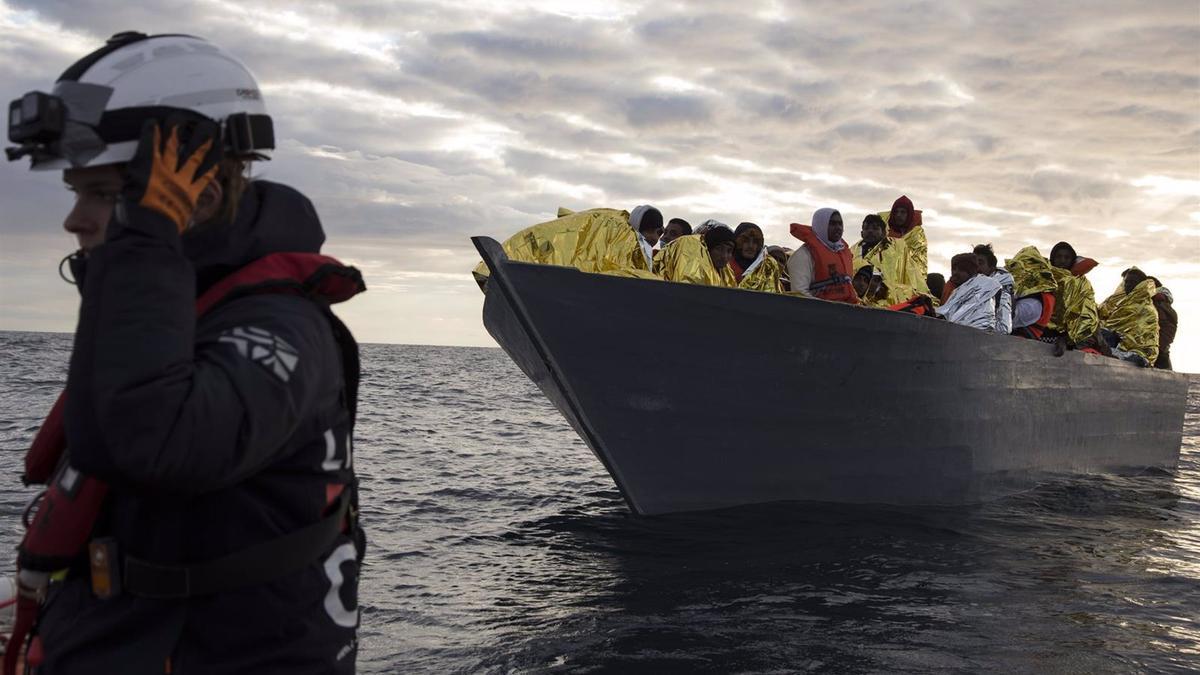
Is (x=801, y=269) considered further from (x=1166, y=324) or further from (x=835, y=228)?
(x=1166, y=324)

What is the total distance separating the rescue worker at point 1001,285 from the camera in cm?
1041

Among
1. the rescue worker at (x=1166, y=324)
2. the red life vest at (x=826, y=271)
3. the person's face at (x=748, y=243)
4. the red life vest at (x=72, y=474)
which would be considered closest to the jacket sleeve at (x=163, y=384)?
the red life vest at (x=72, y=474)

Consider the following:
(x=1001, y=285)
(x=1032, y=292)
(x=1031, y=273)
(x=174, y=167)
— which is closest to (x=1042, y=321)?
(x=1032, y=292)

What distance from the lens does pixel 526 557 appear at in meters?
7.31

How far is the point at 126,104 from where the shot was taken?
1414 mm

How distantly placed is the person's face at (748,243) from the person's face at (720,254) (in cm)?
73

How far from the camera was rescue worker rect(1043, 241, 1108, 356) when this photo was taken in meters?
12.2

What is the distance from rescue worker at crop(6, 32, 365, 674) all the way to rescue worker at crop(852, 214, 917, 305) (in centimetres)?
993

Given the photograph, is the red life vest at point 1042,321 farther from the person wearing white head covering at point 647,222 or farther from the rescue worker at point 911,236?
the person wearing white head covering at point 647,222

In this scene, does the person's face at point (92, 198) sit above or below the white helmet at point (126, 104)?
below

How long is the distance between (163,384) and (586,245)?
21.0ft

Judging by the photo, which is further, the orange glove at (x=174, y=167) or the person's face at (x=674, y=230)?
the person's face at (x=674, y=230)

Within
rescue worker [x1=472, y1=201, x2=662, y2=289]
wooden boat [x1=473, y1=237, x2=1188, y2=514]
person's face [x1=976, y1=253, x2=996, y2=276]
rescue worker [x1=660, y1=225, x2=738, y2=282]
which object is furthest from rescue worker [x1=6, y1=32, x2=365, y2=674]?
person's face [x1=976, y1=253, x2=996, y2=276]

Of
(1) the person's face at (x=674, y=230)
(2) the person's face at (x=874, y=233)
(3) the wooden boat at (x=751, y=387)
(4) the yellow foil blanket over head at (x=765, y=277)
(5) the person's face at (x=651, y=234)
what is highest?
(2) the person's face at (x=874, y=233)
